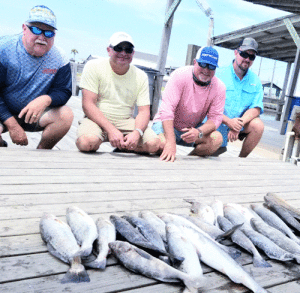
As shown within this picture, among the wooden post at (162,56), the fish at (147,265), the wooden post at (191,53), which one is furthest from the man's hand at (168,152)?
the wooden post at (191,53)

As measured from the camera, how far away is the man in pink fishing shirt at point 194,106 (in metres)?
3.79

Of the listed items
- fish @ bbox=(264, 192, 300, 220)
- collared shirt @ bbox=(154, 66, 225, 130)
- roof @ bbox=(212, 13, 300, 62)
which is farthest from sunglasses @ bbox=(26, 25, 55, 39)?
roof @ bbox=(212, 13, 300, 62)

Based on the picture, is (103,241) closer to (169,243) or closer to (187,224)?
(169,243)

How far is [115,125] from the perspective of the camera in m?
3.90

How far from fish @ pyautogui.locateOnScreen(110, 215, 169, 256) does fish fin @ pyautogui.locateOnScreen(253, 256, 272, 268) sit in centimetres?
54

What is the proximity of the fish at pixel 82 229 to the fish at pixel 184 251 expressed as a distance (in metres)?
0.42

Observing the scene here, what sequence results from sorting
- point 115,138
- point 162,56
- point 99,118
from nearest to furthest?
1. point 115,138
2. point 99,118
3. point 162,56

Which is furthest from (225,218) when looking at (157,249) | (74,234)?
(74,234)

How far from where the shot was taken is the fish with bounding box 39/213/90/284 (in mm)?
1448

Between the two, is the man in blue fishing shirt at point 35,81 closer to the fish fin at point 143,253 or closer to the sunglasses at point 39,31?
the sunglasses at point 39,31

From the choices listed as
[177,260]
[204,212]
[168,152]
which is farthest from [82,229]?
[168,152]

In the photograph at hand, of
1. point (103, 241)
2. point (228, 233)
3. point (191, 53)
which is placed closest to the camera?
point (103, 241)

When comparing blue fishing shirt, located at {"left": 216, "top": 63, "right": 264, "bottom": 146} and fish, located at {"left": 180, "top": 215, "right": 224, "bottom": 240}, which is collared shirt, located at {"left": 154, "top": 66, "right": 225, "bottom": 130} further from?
fish, located at {"left": 180, "top": 215, "right": 224, "bottom": 240}

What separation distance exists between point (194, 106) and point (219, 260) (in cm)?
261
